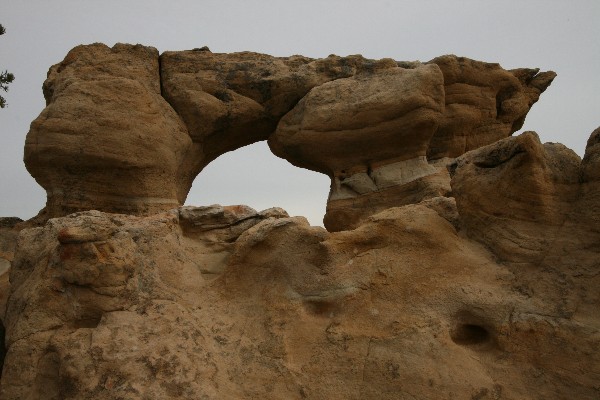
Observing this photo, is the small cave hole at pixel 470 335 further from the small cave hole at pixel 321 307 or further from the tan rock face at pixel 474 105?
the tan rock face at pixel 474 105

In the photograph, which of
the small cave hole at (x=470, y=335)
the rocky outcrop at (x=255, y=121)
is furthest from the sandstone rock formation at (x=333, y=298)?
the rocky outcrop at (x=255, y=121)

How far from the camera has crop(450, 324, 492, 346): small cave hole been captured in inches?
159

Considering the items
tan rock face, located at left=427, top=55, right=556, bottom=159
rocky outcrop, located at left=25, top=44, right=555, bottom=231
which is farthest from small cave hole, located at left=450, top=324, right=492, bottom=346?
tan rock face, located at left=427, top=55, right=556, bottom=159

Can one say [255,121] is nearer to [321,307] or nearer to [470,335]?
[321,307]

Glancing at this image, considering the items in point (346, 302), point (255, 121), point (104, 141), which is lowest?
point (346, 302)

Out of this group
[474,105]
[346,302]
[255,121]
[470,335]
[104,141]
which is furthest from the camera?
[474,105]

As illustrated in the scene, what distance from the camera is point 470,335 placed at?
13.5ft

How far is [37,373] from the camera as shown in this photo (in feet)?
13.2

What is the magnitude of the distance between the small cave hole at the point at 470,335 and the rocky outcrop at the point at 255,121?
3.26 m

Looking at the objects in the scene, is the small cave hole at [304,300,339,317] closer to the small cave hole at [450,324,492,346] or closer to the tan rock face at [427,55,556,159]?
the small cave hole at [450,324,492,346]

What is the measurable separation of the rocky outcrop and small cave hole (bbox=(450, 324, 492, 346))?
3.26 metres

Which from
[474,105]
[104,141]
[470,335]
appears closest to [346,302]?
[470,335]

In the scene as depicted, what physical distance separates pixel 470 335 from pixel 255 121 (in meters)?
5.55

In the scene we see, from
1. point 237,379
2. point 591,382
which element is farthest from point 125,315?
point 591,382
